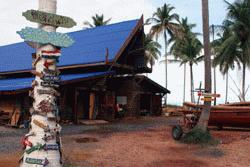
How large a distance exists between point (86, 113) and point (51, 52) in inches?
760

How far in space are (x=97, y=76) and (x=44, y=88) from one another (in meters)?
16.8

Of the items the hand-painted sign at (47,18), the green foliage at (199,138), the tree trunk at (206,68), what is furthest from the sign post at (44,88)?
the tree trunk at (206,68)

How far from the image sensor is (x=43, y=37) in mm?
5055

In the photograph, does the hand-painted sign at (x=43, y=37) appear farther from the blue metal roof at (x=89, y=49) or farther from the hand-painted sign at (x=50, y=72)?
the blue metal roof at (x=89, y=49)

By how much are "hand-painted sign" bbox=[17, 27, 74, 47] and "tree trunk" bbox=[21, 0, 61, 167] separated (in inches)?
3.8

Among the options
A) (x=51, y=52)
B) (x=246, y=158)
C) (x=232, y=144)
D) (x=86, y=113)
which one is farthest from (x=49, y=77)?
(x=86, y=113)

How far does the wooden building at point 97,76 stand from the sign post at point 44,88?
14.6 meters

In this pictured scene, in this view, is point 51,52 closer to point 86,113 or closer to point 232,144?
point 232,144

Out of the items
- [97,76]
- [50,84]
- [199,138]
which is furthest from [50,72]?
[97,76]

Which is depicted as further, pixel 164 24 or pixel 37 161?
pixel 164 24

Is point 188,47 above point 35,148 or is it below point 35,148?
above

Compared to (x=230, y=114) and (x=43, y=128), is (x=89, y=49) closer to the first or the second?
(x=230, y=114)

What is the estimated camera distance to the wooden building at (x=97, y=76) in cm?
2113

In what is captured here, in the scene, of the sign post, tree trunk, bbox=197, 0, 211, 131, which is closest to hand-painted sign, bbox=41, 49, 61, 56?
the sign post
